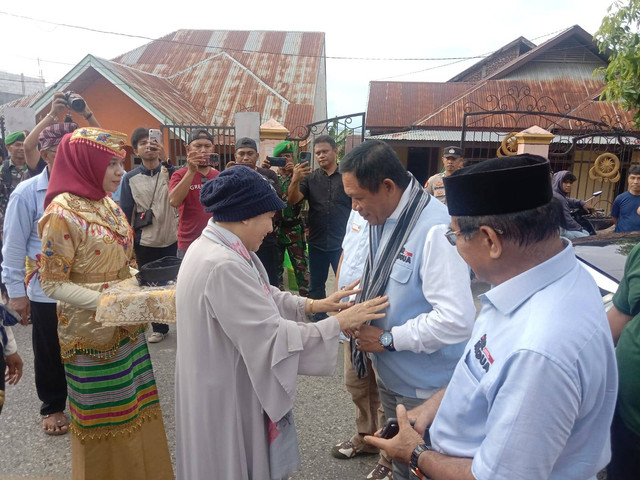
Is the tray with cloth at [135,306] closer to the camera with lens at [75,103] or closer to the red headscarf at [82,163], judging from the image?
the red headscarf at [82,163]

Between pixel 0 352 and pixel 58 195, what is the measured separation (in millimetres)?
891

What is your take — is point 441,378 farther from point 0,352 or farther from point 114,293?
point 0,352

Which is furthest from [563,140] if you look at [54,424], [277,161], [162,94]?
[54,424]

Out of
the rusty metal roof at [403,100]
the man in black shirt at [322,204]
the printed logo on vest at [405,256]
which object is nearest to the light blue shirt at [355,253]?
the printed logo on vest at [405,256]

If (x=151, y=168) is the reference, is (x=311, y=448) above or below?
below

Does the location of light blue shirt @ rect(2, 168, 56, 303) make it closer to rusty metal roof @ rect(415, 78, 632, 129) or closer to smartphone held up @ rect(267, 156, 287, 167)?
smartphone held up @ rect(267, 156, 287, 167)

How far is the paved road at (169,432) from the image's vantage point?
2783 millimetres

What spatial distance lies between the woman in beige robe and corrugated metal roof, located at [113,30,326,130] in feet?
34.3

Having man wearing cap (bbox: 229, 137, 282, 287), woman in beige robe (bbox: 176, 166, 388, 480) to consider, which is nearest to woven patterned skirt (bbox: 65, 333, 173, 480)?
woman in beige robe (bbox: 176, 166, 388, 480)

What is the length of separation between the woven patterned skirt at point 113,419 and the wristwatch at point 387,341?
142 centimetres

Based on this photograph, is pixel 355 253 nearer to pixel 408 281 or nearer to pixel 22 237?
pixel 408 281

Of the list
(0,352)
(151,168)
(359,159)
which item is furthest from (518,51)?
(0,352)

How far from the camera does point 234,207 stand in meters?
1.83

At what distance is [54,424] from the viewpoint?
3.13 meters
